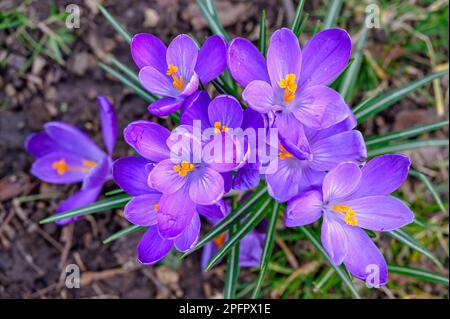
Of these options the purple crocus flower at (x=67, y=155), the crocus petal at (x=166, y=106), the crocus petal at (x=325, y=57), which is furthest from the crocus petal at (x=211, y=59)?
the purple crocus flower at (x=67, y=155)

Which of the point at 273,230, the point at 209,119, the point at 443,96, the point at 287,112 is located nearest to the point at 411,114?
the point at 443,96

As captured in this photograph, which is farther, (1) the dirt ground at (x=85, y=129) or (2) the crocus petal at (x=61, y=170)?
(1) the dirt ground at (x=85, y=129)

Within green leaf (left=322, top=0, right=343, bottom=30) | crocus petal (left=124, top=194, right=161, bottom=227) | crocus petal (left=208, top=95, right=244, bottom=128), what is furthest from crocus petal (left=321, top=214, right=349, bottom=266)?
green leaf (left=322, top=0, right=343, bottom=30)

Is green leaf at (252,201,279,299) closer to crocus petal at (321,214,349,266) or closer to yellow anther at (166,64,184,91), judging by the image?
crocus petal at (321,214,349,266)

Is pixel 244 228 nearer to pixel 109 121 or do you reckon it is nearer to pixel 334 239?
pixel 334 239

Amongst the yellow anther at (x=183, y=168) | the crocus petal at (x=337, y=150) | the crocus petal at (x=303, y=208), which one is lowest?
the crocus petal at (x=303, y=208)

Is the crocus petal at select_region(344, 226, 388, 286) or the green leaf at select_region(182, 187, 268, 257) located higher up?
the green leaf at select_region(182, 187, 268, 257)

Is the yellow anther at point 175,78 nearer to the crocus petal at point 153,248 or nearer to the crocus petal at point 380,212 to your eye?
the crocus petal at point 153,248
